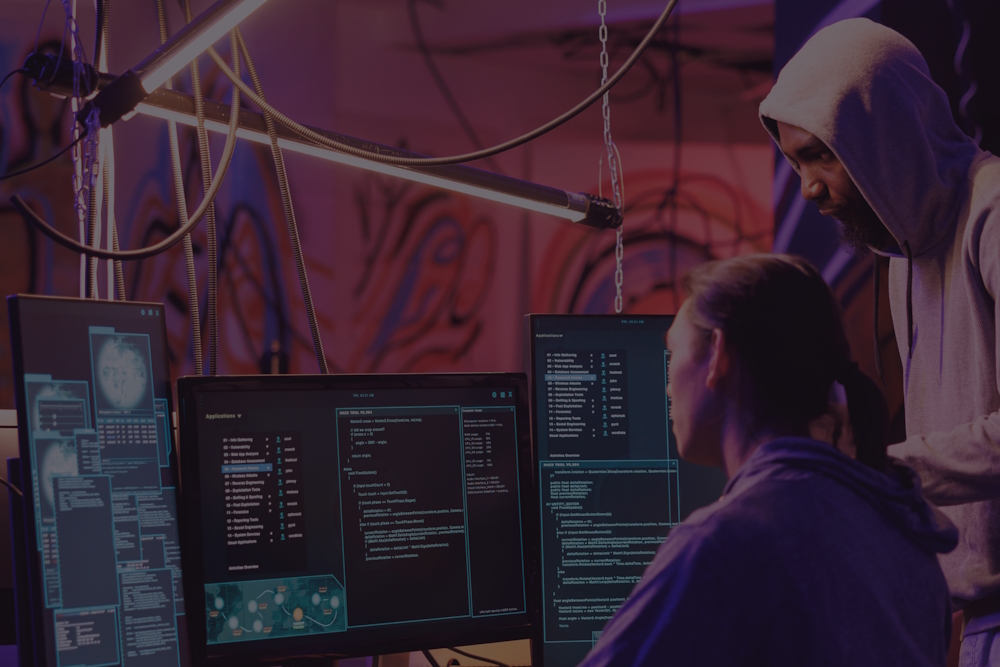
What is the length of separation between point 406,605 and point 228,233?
2532 mm

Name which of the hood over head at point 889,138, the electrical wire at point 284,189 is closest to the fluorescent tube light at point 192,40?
the electrical wire at point 284,189

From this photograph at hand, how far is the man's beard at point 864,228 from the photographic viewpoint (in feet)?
5.12

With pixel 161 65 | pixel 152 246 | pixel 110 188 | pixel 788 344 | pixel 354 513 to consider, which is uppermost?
pixel 161 65

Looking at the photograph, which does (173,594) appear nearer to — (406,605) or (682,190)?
(406,605)

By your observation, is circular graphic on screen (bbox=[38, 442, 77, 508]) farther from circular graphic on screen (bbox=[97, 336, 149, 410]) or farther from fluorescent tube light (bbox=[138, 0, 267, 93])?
fluorescent tube light (bbox=[138, 0, 267, 93])

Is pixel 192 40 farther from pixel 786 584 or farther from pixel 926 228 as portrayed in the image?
pixel 926 228

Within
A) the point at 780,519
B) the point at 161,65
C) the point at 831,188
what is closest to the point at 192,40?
the point at 161,65

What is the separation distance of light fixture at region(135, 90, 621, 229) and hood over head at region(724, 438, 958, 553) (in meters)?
0.70

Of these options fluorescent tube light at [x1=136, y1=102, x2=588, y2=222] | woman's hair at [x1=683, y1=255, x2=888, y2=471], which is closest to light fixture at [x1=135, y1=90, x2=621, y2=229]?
fluorescent tube light at [x1=136, y1=102, x2=588, y2=222]

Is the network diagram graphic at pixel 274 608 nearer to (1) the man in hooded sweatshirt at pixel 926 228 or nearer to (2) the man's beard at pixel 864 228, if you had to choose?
(1) the man in hooded sweatshirt at pixel 926 228

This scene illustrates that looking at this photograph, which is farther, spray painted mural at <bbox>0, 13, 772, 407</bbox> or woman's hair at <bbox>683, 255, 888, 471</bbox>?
spray painted mural at <bbox>0, 13, 772, 407</bbox>

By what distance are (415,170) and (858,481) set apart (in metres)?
0.86

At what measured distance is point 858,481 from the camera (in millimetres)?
791

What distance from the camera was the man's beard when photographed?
1.56m
